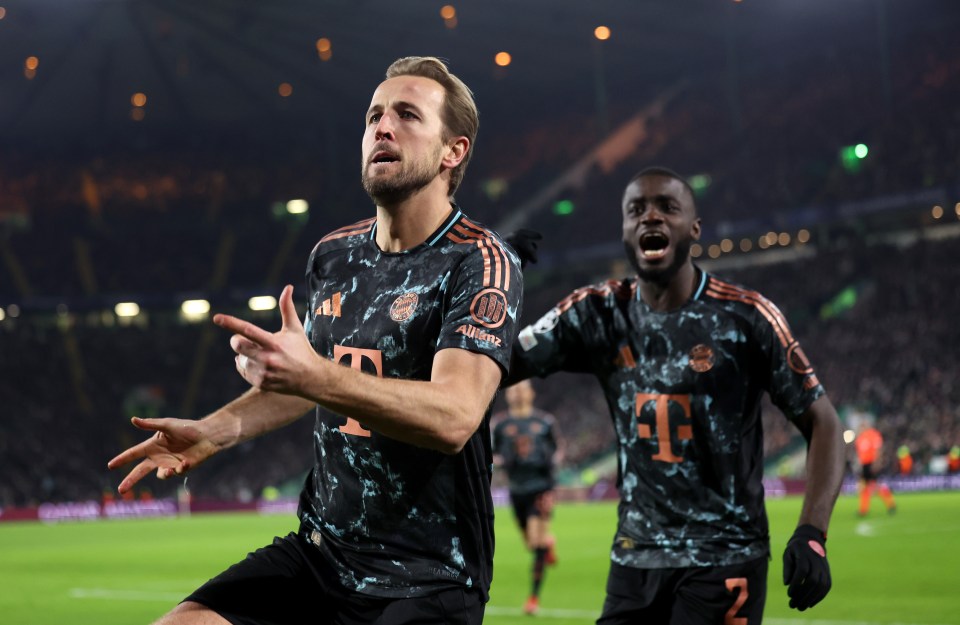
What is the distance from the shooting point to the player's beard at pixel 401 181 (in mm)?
3531

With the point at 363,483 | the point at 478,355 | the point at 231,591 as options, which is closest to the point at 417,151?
the point at 478,355

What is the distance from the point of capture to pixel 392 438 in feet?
10.5

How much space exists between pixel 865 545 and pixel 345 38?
26.5 m

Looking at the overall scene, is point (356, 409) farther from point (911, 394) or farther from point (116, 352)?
point (116, 352)

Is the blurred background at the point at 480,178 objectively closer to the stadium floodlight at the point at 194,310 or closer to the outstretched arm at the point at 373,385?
the stadium floodlight at the point at 194,310

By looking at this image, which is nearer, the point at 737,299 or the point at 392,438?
the point at 392,438

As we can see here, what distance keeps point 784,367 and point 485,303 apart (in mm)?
2167

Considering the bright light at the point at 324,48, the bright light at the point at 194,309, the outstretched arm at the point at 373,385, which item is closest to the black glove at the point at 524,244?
the outstretched arm at the point at 373,385

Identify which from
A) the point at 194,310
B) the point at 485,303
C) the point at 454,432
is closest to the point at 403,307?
the point at 485,303

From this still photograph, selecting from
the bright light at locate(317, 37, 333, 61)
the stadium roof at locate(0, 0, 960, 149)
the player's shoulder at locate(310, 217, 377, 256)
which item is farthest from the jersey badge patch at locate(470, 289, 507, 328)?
the bright light at locate(317, 37, 333, 61)

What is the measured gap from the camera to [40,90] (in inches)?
1658

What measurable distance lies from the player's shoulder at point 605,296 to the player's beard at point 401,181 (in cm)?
192

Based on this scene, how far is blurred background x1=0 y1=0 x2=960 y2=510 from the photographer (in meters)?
35.8

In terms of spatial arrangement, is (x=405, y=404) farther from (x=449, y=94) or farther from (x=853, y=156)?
(x=853, y=156)
